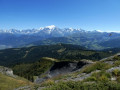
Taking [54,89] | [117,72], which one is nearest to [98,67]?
[117,72]

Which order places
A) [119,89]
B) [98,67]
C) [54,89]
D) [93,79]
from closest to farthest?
[119,89], [54,89], [93,79], [98,67]

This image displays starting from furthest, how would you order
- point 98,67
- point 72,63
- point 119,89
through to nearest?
1. point 72,63
2. point 98,67
3. point 119,89

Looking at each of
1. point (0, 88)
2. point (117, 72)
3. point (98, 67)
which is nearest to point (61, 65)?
point (0, 88)

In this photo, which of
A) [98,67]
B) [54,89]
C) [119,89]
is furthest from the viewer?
[98,67]

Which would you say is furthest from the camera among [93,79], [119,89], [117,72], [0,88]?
[0,88]

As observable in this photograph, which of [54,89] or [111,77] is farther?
[111,77]

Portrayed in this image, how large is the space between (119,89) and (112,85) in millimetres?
517

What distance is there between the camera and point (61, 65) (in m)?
82.4

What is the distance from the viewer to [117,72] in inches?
511

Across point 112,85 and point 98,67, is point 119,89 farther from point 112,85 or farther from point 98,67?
point 98,67

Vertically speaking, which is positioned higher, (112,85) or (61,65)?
(112,85)

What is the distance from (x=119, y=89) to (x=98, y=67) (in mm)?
9645

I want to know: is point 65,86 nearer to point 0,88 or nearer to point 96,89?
point 96,89

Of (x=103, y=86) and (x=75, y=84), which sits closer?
(x=103, y=86)
